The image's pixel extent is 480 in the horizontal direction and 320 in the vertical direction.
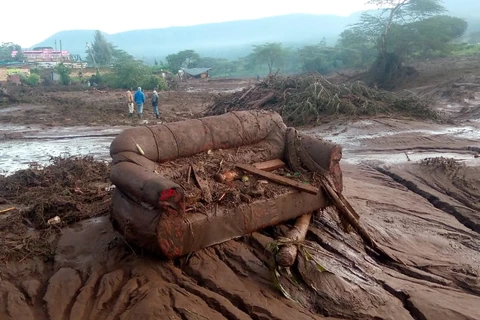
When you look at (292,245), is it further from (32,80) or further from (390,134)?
(32,80)

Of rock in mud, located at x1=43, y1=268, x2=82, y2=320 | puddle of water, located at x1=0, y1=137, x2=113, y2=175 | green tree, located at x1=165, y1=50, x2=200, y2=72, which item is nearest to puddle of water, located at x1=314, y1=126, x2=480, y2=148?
puddle of water, located at x1=0, y1=137, x2=113, y2=175

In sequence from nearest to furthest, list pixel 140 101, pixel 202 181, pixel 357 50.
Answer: pixel 202 181, pixel 140 101, pixel 357 50

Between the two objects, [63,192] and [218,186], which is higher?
[218,186]

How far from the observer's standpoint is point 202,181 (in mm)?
4801

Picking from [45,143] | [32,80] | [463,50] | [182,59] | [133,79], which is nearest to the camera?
[45,143]

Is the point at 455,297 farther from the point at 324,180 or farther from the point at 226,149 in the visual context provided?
the point at 226,149

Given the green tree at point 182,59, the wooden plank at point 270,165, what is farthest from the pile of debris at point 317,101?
the green tree at point 182,59

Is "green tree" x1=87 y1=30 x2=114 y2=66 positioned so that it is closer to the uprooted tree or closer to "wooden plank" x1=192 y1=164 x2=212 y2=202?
the uprooted tree

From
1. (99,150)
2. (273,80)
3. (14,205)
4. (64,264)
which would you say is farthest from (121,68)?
(64,264)

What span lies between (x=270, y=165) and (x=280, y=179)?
0.54m

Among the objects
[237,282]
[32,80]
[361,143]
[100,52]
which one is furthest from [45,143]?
[100,52]

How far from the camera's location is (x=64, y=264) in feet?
14.6

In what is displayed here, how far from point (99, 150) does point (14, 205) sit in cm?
484

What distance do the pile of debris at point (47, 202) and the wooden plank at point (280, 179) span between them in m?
1.89
